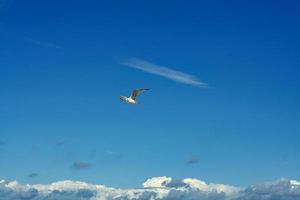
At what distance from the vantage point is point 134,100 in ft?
563
